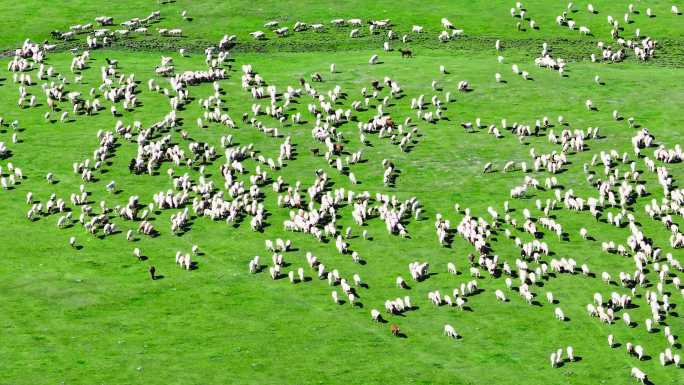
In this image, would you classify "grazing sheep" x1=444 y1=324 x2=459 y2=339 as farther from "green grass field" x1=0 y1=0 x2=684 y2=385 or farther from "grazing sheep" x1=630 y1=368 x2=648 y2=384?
"grazing sheep" x1=630 y1=368 x2=648 y2=384

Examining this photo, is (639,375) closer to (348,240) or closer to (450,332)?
(450,332)

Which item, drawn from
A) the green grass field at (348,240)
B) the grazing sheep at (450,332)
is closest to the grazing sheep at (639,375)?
the green grass field at (348,240)

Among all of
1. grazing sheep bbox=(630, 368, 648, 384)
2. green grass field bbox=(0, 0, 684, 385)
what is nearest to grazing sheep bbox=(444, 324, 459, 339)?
Result: green grass field bbox=(0, 0, 684, 385)

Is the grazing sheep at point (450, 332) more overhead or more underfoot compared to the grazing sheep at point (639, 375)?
more overhead

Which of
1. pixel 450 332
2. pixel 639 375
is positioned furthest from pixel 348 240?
pixel 639 375

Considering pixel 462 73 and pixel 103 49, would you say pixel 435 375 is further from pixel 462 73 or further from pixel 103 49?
pixel 103 49

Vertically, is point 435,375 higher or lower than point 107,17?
lower

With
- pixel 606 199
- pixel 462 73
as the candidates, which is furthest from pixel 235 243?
pixel 462 73

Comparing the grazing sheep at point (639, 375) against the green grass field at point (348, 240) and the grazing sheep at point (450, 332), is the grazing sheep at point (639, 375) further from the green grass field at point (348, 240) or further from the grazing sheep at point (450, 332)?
the grazing sheep at point (450, 332)
